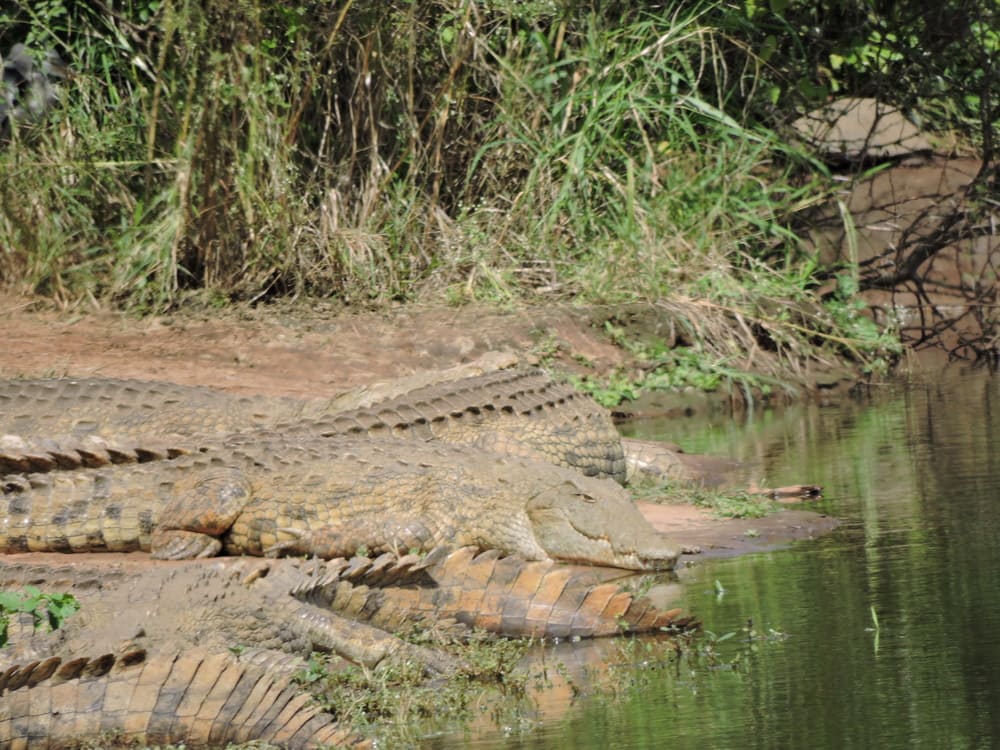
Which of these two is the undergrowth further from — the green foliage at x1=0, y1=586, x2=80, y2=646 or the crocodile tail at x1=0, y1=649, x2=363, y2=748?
the crocodile tail at x1=0, y1=649, x2=363, y2=748

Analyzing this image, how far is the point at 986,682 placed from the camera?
4047 millimetres

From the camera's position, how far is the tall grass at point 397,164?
456 inches

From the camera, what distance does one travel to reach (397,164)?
1231cm

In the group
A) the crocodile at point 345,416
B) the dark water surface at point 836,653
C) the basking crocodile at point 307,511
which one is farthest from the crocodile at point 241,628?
the crocodile at point 345,416

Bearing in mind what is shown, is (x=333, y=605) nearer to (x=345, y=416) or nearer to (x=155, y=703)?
(x=155, y=703)

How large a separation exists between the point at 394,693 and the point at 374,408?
3.28 m

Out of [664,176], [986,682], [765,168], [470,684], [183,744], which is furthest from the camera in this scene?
[765,168]

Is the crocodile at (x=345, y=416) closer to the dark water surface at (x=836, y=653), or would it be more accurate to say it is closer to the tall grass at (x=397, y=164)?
the dark water surface at (x=836, y=653)

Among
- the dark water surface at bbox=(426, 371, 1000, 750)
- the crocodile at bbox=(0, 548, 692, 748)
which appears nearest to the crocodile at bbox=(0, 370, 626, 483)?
the dark water surface at bbox=(426, 371, 1000, 750)

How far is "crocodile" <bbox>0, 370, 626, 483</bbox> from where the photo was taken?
24.1ft

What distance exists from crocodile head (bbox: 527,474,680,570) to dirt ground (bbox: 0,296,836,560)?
11.9ft

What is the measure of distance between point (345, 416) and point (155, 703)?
3464mm

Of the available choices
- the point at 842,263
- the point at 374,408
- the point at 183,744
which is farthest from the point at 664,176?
the point at 183,744

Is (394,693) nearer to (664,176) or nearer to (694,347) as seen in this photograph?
(694,347)
